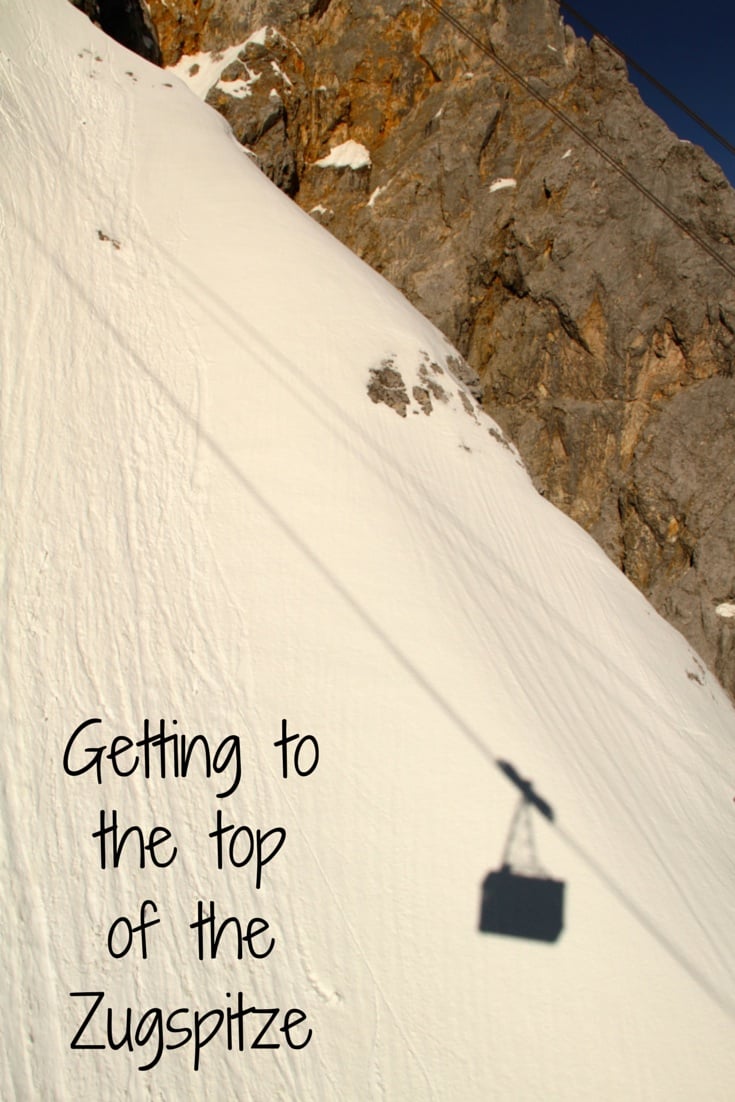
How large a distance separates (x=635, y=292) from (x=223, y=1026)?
15.5m

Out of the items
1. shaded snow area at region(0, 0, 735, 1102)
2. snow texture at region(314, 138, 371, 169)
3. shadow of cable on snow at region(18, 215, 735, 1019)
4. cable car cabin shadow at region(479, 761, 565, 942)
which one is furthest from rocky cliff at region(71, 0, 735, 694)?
cable car cabin shadow at region(479, 761, 565, 942)

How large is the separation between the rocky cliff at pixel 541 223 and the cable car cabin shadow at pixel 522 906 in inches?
306

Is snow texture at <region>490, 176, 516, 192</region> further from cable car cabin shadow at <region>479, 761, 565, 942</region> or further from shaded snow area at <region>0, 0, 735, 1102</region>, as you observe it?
cable car cabin shadow at <region>479, 761, 565, 942</region>

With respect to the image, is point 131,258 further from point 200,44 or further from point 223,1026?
point 200,44

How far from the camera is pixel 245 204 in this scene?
8.66 meters

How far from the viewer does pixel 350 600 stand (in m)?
5.33

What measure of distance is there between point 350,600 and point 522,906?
2.49 metres

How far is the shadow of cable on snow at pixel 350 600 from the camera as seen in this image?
13.8 feet

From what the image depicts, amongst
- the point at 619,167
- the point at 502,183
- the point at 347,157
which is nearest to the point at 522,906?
the point at 619,167

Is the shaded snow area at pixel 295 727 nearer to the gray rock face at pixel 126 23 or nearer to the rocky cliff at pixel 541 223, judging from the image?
the rocky cliff at pixel 541 223

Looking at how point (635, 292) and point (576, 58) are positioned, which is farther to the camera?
point (576, 58)

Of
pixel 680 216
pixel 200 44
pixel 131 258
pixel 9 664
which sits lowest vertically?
pixel 9 664

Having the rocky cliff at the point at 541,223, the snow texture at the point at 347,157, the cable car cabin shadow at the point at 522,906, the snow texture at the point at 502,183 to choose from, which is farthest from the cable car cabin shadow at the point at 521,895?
the snow texture at the point at 347,157

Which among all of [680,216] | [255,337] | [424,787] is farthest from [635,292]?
[424,787]
